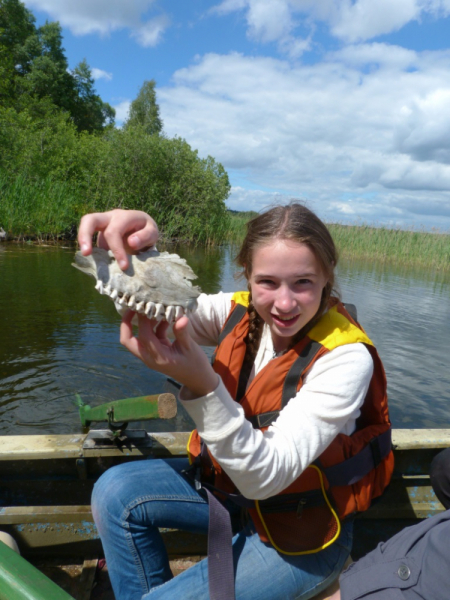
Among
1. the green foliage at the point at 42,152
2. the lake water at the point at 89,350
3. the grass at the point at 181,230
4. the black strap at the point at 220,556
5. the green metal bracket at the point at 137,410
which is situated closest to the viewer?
the black strap at the point at 220,556

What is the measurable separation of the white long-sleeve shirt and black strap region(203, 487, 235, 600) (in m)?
0.29

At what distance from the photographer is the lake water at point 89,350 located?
520cm

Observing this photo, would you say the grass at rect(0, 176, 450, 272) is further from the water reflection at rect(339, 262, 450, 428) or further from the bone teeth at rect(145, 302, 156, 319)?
the bone teeth at rect(145, 302, 156, 319)

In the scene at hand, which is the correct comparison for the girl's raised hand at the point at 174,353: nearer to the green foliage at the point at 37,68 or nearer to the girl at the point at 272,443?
the girl at the point at 272,443

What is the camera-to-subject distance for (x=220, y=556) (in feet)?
5.32

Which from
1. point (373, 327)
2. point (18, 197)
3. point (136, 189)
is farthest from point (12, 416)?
point (136, 189)

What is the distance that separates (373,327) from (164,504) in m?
7.89

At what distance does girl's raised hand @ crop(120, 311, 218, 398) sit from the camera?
1334mm

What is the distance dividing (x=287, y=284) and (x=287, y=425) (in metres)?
0.53

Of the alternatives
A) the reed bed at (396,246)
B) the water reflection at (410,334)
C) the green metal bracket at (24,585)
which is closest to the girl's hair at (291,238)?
the green metal bracket at (24,585)

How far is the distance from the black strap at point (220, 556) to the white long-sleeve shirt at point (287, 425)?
11.3 inches

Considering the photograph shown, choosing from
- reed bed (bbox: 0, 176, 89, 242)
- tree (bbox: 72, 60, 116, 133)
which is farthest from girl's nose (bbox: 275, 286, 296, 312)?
tree (bbox: 72, 60, 116, 133)

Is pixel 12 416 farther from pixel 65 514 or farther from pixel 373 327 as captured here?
pixel 373 327

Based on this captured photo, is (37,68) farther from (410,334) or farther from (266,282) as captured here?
(266,282)
